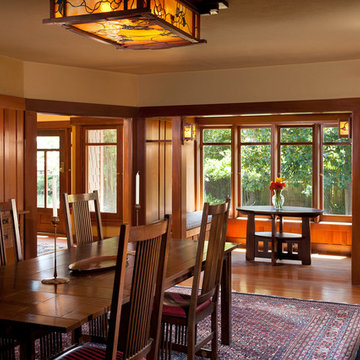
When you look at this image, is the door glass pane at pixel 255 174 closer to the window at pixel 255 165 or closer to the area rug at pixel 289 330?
the window at pixel 255 165

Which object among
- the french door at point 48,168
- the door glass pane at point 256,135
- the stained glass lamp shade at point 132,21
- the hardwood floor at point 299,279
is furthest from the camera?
the french door at point 48,168

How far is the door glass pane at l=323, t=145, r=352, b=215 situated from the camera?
7.87 m

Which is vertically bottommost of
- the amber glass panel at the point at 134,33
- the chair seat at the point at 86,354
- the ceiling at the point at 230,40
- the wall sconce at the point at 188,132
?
the chair seat at the point at 86,354

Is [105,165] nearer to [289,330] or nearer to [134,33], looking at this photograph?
[289,330]

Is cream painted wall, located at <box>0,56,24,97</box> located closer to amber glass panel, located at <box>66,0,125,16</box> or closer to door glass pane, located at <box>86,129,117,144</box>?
door glass pane, located at <box>86,129,117,144</box>

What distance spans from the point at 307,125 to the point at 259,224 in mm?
1718

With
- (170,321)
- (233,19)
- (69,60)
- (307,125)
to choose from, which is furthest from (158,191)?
(170,321)

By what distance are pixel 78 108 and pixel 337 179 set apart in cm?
414

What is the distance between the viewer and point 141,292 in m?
2.24

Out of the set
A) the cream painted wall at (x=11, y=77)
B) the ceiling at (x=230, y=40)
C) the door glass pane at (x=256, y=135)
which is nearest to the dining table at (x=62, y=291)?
the ceiling at (x=230, y=40)

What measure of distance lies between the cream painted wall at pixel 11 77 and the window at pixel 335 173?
4626 millimetres

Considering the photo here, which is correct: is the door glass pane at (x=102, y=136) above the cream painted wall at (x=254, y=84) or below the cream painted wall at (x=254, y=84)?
below

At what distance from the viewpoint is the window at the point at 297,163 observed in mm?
8102

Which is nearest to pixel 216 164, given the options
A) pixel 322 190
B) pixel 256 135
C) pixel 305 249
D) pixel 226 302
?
pixel 256 135
